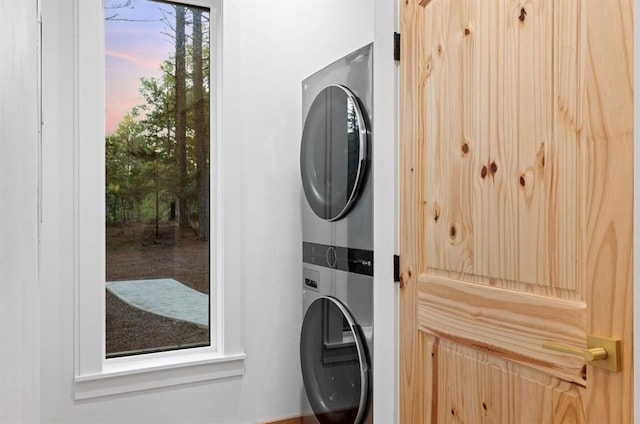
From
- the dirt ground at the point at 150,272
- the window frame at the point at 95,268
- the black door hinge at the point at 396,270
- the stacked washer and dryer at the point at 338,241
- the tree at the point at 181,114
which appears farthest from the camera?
the tree at the point at 181,114

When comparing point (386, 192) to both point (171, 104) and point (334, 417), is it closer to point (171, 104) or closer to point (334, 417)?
point (334, 417)

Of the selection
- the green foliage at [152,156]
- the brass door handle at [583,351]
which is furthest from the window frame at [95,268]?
the brass door handle at [583,351]

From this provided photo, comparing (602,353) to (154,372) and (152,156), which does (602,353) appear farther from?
(152,156)

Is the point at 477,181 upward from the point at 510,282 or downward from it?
upward

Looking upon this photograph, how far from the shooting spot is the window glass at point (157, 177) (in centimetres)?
230

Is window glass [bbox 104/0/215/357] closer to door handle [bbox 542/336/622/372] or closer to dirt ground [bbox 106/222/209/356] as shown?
dirt ground [bbox 106/222/209/356]

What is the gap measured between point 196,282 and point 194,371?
406mm

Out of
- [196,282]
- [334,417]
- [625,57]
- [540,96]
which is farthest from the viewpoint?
[196,282]

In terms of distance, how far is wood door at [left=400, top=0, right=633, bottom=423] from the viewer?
986 mm

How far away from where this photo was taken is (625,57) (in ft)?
3.12

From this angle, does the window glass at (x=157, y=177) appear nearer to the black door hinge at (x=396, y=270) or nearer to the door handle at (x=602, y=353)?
the black door hinge at (x=396, y=270)

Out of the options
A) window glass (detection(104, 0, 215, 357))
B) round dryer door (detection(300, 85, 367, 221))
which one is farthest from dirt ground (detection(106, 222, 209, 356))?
round dryer door (detection(300, 85, 367, 221))

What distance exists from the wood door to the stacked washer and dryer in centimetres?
31

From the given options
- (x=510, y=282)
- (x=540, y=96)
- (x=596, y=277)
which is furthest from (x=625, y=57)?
(x=510, y=282)
